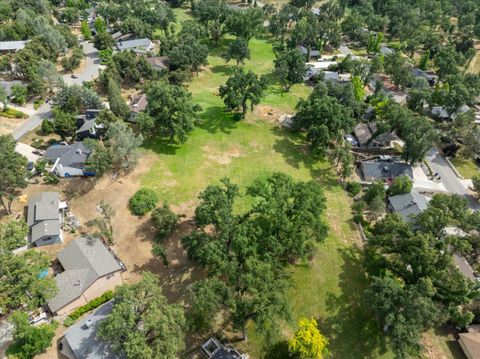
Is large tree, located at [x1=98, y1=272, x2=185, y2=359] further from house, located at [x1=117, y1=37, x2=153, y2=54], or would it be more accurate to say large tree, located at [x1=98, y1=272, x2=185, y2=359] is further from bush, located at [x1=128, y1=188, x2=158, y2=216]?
house, located at [x1=117, y1=37, x2=153, y2=54]

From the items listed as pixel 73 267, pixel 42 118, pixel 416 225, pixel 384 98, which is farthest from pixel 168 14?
pixel 416 225

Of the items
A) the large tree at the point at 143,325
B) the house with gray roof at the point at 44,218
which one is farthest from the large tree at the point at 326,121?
the house with gray roof at the point at 44,218

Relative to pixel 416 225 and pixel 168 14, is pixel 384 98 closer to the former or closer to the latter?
pixel 416 225

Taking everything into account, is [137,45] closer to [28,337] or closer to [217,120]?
[217,120]

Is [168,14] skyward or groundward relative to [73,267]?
skyward

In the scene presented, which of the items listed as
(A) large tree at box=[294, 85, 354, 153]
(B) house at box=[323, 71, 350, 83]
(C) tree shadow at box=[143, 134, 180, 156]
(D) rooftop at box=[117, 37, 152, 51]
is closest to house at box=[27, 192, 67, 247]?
(C) tree shadow at box=[143, 134, 180, 156]

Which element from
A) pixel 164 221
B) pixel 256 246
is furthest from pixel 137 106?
pixel 256 246

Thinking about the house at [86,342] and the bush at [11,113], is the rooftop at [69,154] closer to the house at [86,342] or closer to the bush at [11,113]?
the bush at [11,113]
